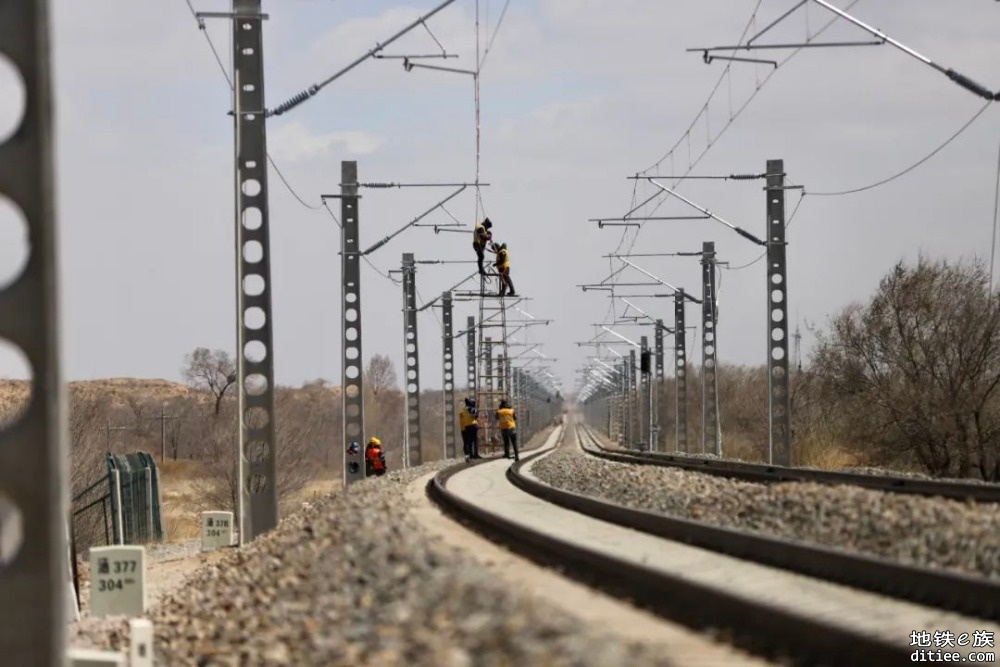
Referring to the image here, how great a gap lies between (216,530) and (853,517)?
641 inches

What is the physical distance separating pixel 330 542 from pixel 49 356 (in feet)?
25.9

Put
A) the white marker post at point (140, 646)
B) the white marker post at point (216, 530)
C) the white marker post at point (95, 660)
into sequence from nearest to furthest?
the white marker post at point (95, 660)
the white marker post at point (140, 646)
the white marker post at point (216, 530)

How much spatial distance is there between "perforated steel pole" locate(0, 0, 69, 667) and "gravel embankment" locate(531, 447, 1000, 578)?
7.74 meters

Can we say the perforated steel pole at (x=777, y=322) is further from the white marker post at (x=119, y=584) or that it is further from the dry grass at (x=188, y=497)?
the white marker post at (x=119, y=584)

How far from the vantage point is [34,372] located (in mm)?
8805

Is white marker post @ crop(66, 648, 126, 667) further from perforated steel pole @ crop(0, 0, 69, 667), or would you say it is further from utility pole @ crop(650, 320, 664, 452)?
utility pole @ crop(650, 320, 664, 452)

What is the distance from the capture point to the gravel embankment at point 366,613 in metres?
7.90

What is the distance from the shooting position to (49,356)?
8.79 meters

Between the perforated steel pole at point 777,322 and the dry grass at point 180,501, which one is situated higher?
the perforated steel pole at point 777,322

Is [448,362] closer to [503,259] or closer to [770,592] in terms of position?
[503,259]

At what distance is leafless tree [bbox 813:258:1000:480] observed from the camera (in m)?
55.2

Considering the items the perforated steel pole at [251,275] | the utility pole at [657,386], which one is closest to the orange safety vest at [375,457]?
the perforated steel pole at [251,275]

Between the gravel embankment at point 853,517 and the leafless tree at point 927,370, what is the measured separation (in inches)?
1266

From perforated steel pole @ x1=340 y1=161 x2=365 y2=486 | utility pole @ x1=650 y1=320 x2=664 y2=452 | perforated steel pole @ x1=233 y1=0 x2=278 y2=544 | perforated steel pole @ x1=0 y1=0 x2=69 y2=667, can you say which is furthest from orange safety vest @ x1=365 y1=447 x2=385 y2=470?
perforated steel pole @ x1=0 y1=0 x2=69 y2=667
